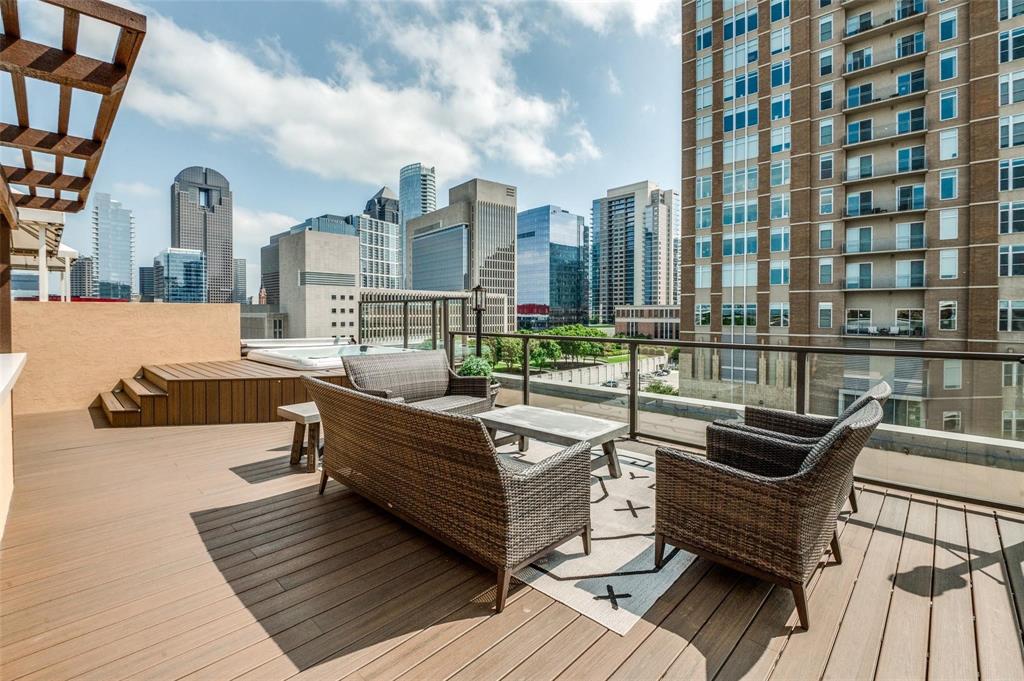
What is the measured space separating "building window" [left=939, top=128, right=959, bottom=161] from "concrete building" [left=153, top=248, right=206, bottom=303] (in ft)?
198

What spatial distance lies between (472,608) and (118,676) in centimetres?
114

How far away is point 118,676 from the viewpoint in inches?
57.8

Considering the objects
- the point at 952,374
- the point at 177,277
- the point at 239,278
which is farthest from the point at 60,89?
the point at 239,278

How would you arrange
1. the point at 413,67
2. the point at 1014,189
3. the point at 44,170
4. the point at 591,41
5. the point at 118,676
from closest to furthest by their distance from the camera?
the point at 118,676 < the point at 44,170 < the point at 591,41 < the point at 413,67 < the point at 1014,189

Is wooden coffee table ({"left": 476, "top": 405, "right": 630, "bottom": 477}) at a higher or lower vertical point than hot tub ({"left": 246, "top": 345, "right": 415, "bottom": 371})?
lower

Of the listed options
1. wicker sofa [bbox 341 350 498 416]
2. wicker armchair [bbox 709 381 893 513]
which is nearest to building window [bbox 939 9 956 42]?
wicker armchair [bbox 709 381 893 513]

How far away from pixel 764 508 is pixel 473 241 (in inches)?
3007

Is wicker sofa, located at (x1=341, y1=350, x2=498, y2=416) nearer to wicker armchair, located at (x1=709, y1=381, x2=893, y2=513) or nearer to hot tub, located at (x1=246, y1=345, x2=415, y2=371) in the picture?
hot tub, located at (x1=246, y1=345, x2=415, y2=371)

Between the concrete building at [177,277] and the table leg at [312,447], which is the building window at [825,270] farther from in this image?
the concrete building at [177,277]

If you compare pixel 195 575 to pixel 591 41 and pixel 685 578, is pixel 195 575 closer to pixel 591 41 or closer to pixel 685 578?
pixel 685 578

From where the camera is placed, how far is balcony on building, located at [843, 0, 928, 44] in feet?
72.6

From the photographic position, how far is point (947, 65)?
21.5m

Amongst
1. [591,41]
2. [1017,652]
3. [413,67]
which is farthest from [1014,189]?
[1017,652]

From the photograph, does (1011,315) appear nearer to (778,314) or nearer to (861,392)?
(778,314)
